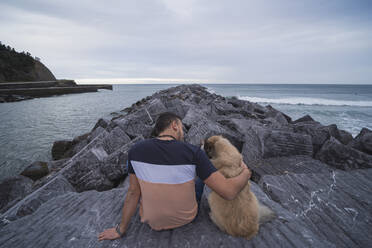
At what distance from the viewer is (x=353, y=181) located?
2.67 m

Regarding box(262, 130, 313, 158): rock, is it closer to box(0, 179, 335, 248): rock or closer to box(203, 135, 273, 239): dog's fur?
box(0, 179, 335, 248): rock

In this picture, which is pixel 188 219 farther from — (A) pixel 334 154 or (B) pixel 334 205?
(A) pixel 334 154

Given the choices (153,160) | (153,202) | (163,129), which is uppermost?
(163,129)

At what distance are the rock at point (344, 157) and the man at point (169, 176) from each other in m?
2.96

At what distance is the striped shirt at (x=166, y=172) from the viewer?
1402 mm

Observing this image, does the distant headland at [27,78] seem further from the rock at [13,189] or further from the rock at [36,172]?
the rock at [13,189]

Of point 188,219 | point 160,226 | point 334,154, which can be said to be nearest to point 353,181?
point 334,154

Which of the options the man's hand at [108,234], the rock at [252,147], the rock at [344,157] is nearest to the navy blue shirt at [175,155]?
the man's hand at [108,234]

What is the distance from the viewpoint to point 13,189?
11.3ft

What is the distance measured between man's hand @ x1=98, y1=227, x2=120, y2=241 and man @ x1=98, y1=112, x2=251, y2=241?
2 centimetres

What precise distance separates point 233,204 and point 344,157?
10.1 ft

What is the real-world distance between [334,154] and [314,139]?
0.93m

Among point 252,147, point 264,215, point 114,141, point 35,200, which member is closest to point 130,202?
point 264,215

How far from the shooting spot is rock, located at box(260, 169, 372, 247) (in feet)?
6.35
